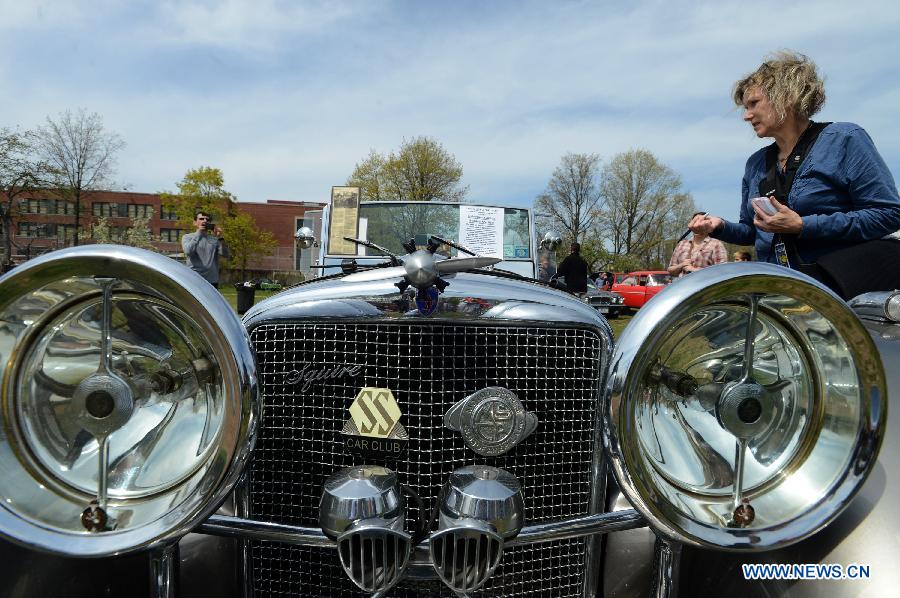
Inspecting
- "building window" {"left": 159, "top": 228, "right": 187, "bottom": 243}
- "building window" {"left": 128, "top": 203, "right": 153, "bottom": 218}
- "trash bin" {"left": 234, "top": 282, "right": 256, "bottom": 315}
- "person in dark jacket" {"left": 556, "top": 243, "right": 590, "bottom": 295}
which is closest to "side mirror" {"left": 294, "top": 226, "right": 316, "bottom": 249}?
"trash bin" {"left": 234, "top": 282, "right": 256, "bottom": 315}

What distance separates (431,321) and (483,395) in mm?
242

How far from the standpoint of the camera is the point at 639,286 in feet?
67.3

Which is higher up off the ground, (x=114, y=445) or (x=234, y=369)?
(x=234, y=369)

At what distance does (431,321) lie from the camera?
1.58 m

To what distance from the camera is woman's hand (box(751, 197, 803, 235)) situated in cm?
208

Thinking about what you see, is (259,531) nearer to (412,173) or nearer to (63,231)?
(412,173)

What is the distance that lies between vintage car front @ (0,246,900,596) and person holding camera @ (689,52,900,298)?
405 mm

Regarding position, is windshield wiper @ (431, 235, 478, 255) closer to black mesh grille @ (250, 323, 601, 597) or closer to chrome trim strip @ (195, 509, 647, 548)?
black mesh grille @ (250, 323, 601, 597)

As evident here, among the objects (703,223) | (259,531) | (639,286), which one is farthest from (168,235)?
(259,531)

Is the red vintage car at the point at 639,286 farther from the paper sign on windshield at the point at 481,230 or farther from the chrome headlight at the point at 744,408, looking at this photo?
the chrome headlight at the point at 744,408

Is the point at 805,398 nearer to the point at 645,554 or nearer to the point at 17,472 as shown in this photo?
the point at 645,554

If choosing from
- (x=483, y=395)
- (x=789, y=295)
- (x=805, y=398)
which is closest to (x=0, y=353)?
(x=483, y=395)

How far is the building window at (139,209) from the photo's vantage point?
58.3 m

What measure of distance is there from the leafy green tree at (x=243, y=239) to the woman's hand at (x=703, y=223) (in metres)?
46.6
